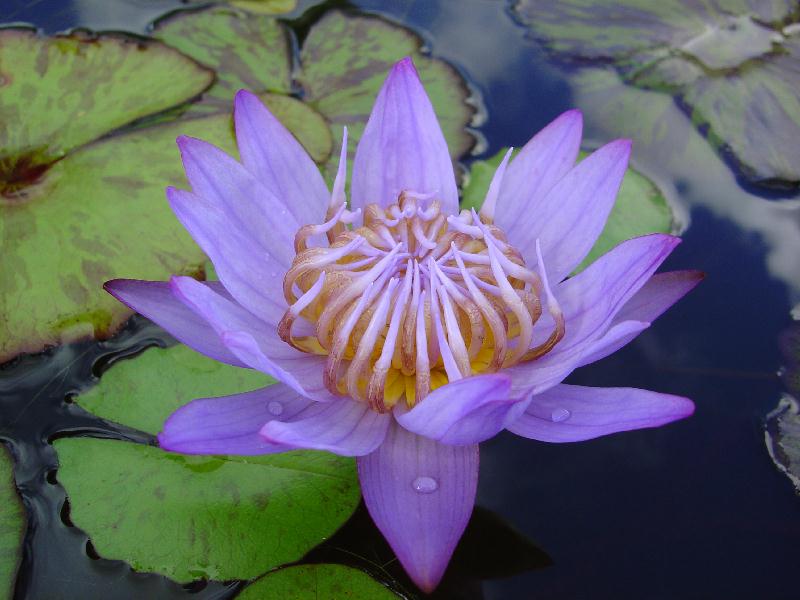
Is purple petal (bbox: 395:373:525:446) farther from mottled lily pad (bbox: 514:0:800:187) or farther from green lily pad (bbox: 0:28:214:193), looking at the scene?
mottled lily pad (bbox: 514:0:800:187)

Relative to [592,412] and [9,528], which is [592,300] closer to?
[592,412]

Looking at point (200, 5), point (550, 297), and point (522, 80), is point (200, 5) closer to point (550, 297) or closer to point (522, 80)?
→ point (522, 80)

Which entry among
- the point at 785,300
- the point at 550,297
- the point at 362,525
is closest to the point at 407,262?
the point at 550,297

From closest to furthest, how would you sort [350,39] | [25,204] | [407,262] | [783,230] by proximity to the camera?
[407,262] → [25,204] → [783,230] → [350,39]

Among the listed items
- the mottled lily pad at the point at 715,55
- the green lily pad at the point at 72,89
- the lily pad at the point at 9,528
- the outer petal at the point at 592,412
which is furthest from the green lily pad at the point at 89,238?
the mottled lily pad at the point at 715,55

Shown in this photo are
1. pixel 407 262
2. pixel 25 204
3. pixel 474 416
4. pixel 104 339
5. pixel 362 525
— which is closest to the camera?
pixel 474 416

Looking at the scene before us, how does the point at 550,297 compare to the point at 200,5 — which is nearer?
the point at 550,297

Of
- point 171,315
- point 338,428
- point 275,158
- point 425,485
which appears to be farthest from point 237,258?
point 425,485
